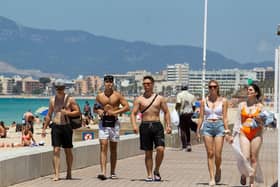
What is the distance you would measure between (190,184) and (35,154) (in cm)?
246

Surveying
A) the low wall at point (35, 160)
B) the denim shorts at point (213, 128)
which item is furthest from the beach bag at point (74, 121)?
the denim shorts at point (213, 128)

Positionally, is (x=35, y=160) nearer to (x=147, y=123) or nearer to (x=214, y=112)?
(x=147, y=123)

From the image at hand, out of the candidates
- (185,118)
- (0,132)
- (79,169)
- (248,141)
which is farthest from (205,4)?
(248,141)

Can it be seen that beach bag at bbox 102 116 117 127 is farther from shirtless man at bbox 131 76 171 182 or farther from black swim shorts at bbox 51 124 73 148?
black swim shorts at bbox 51 124 73 148

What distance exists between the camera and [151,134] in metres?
13.0

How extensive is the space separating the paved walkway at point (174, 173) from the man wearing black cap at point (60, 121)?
1.14 ft

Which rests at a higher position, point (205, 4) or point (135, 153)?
point (205, 4)

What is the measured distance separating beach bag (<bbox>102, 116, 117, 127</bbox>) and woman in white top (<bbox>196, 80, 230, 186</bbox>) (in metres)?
1.47

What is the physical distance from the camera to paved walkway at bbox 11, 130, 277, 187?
12.6 m

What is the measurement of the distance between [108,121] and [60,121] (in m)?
0.77

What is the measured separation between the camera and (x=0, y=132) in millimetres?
41031

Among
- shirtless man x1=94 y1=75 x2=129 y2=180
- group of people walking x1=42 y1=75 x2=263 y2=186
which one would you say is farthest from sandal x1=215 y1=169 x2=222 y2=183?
shirtless man x1=94 y1=75 x2=129 y2=180

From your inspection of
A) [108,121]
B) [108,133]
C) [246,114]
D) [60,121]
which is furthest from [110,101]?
[246,114]

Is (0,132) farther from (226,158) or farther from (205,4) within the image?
(226,158)
